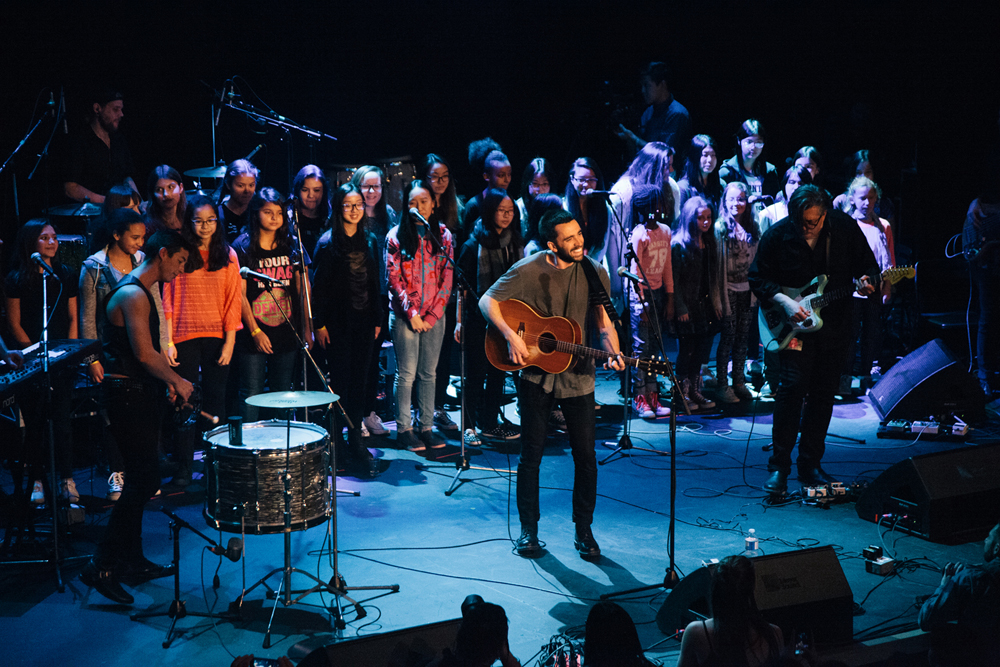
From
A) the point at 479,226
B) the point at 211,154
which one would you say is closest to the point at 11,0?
the point at 211,154

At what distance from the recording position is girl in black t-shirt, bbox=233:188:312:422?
6.85 metres

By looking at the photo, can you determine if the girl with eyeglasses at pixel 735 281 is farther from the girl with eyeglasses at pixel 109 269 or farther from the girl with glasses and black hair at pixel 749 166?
the girl with eyeglasses at pixel 109 269

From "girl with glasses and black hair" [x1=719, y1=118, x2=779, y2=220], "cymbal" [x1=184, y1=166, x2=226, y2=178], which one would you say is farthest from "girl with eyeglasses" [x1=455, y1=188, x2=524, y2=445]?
"girl with glasses and black hair" [x1=719, y1=118, x2=779, y2=220]

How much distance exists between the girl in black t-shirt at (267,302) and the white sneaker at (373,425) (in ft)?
3.72

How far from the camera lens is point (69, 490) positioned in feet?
20.2

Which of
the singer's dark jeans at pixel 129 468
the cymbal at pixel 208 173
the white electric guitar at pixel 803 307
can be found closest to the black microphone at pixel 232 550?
the singer's dark jeans at pixel 129 468

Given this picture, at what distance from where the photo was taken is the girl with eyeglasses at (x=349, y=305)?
279 inches

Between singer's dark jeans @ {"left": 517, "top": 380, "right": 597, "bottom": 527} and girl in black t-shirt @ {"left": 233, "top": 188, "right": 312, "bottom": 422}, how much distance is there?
86.4 inches

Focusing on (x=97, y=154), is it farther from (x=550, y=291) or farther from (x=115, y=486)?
(x=550, y=291)

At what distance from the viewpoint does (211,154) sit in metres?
9.06

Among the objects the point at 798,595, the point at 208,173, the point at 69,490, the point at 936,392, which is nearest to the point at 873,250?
the point at 936,392

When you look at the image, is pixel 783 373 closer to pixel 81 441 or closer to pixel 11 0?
pixel 81 441

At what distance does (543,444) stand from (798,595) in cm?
191

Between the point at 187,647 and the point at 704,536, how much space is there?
3198mm
